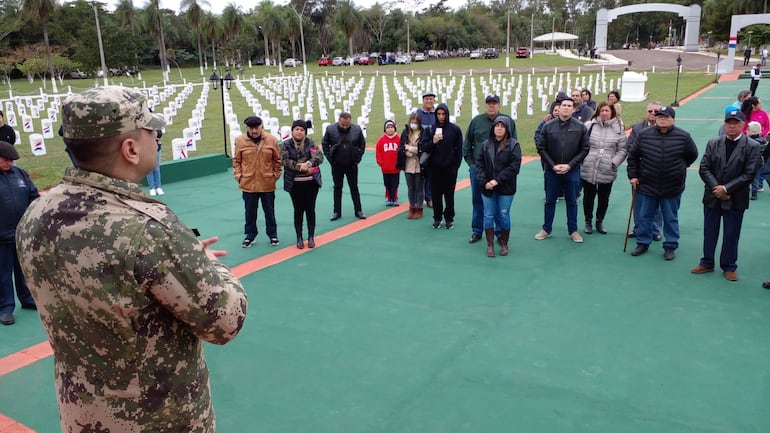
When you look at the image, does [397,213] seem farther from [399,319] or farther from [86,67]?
[86,67]

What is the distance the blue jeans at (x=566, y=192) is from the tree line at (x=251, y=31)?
40.4 meters

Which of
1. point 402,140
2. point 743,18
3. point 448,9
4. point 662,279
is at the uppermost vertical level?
point 448,9

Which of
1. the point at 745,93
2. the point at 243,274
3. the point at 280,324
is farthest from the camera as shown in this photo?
the point at 745,93

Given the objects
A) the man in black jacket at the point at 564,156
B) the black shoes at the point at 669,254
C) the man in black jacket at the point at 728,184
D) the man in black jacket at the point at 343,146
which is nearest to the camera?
the man in black jacket at the point at 728,184

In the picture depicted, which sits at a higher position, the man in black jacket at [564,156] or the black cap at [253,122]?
the black cap at [253,122]

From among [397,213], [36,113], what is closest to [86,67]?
[36,113]

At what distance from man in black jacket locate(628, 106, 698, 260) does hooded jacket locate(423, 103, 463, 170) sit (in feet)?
7.18

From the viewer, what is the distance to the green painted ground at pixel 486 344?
397 centimetres

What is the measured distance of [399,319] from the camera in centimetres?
545

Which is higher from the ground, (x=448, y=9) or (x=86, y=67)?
(x=448, y=9)

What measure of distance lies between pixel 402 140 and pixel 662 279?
400cm

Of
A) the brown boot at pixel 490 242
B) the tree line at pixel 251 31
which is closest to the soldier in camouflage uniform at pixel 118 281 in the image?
the brown boot at pixel 490 242

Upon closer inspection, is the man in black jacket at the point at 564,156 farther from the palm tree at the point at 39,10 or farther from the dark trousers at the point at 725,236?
the palm tree at the point at 39,10

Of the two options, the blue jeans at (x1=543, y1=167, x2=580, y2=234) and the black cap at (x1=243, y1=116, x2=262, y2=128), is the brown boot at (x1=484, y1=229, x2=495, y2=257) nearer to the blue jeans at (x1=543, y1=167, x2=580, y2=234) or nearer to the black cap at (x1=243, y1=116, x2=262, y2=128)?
the blue jeans at (x1=543, y1=167, x2=580, y2=234)
